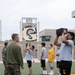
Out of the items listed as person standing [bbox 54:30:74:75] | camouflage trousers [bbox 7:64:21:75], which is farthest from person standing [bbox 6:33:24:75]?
person standing [bbox 54:30:74:75]

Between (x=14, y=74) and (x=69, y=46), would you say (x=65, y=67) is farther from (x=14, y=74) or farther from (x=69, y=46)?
(x=14, y=74)

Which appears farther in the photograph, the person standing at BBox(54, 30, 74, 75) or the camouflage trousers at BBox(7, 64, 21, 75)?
the camouflage trousers at BBox(7, 64, 21, 75)

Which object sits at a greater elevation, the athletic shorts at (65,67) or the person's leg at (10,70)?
the athletic shorts at (65,67)

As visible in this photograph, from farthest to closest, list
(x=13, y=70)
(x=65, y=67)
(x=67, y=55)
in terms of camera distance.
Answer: (x=13, y=70), (x=67, y=55), (x=65, y=67)

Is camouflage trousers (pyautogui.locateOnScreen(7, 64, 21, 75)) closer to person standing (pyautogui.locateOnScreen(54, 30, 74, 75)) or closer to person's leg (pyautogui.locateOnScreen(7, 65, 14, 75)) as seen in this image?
person's leg (pyautogui.locateOnScreen(7, 65, 14, 75))

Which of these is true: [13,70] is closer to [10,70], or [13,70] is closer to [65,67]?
[10,70]

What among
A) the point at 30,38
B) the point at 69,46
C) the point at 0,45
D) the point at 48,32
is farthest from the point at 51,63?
the point at 48,32

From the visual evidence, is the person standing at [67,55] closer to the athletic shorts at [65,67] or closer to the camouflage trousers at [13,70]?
the athletic shorts at [65,67]

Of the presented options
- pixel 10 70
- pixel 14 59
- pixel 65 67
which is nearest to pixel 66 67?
pixel 65 67

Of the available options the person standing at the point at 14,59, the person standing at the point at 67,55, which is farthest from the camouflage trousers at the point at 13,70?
the person standing at the point at 67,55

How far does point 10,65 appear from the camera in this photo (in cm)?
868

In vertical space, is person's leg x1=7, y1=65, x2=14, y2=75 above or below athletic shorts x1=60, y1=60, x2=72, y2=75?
below

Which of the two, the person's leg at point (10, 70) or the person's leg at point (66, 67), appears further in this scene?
the person's leg at point (10, 70)

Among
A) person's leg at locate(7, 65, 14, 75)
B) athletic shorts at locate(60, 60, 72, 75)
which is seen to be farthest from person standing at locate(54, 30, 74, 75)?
person's leg at locate(7, 65, 14, 75)
